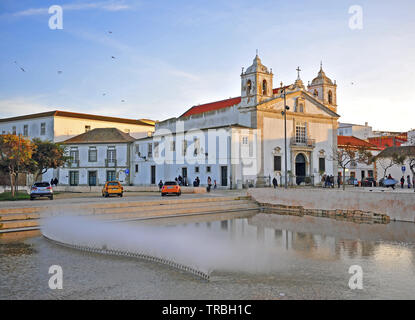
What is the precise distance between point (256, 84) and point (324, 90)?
37.5ft

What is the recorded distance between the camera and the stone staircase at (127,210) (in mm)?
14328

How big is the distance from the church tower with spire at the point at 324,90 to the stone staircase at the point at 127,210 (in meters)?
25.9

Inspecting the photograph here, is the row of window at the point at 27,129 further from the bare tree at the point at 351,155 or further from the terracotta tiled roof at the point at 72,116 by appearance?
the bare tree at the point at 351,155

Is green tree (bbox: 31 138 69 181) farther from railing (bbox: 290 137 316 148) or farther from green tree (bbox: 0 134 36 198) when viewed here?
railing (bbox: 290 137 316 148)

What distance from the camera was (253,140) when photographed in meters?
37.7

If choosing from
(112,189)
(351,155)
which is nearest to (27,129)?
(112,189)

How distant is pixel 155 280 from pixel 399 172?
4609 centimetres

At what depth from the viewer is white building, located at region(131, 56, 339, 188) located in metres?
37.1

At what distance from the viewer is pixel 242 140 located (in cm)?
3691

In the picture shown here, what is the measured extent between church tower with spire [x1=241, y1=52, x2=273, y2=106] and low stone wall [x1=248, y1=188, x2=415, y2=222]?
16.6 m

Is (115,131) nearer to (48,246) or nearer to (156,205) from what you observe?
(156,205)

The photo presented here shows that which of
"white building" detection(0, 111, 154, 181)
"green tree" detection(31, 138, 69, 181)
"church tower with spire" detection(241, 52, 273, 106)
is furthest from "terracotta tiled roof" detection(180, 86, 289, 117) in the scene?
"green tree" detection(31, 138, 69, 181)

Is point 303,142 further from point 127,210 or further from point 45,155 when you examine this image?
point 127,210
